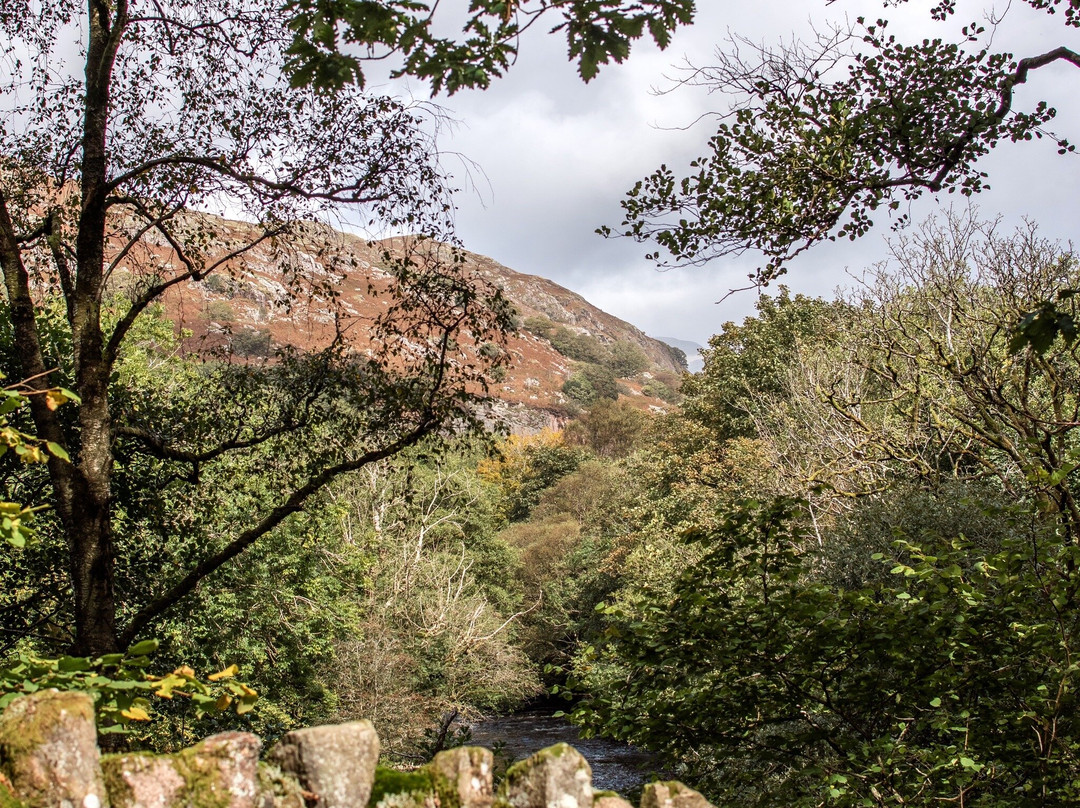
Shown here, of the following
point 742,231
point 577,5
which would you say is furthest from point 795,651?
point 577,5

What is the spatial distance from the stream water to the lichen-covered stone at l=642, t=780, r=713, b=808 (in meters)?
19.5

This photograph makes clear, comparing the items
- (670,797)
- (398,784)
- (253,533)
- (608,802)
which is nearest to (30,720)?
(398,784)

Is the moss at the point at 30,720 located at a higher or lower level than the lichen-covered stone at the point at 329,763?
higher

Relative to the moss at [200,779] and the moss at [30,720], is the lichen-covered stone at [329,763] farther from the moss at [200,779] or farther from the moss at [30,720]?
the moss at [30,720]

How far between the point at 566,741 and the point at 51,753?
26871mm

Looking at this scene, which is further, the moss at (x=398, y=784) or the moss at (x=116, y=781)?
the moss at (x=398, y=784)

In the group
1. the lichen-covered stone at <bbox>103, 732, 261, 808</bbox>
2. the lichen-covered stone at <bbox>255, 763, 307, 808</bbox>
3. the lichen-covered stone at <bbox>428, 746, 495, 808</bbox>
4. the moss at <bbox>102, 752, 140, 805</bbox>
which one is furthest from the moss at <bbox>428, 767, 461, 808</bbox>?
the moss at <bbox>102, 752, 140, 805</bbox>

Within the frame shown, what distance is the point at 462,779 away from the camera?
2.07 meters

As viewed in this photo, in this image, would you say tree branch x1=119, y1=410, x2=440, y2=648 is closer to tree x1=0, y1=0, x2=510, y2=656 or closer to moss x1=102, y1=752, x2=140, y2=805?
tree x1=0, y1=0, x2=510, y2=656

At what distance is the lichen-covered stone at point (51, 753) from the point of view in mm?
1749

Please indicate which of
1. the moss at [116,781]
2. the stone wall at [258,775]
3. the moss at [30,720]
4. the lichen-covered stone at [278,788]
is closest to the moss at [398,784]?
the stone wall at [258,775]

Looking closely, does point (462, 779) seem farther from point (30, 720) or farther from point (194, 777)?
point (30, 720)

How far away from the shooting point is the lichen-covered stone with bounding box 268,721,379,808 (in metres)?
1.95

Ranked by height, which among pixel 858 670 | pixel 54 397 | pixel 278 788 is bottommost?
pixel 858 670
